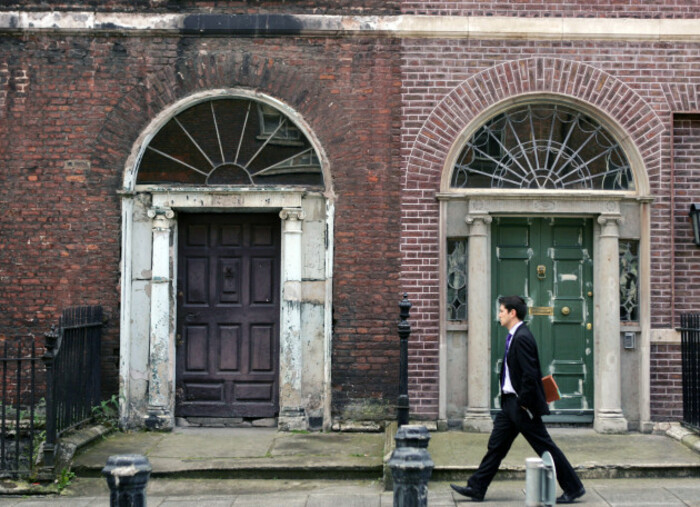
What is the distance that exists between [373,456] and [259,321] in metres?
2.35

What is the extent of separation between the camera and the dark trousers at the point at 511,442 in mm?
7172

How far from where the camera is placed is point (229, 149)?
406 inches

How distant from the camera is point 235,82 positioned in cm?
1021

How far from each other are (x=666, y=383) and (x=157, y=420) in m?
5.67

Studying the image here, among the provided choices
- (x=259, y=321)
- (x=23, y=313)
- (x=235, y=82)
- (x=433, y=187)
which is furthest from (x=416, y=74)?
(x=23, y=313)

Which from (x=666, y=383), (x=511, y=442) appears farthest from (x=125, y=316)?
(x=666, y=383)

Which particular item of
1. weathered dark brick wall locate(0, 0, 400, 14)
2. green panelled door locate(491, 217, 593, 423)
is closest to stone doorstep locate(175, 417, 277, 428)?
green panelled door locate(491, 217, 593, 423)

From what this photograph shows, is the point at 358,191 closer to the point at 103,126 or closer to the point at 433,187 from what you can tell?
the point at 433,187

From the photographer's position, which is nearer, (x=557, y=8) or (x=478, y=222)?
(x=478, y=222)

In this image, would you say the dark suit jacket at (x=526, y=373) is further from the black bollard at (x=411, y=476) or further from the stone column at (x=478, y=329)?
the stone column at (x=478, y=329)

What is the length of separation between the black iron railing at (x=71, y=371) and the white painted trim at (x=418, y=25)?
3221mm

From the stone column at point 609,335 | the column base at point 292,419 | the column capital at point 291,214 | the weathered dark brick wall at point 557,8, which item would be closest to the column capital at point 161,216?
the column capital at point 291,214

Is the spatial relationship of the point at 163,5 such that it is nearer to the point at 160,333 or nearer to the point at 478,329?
the point at 160,333

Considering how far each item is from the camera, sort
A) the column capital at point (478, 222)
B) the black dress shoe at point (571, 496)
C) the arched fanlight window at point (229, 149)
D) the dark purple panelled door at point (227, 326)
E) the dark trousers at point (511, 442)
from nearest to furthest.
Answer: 1. the dark trousers at point (511, 442)
2. the black dress shoe at point (571, 496)
3. the column capital at point (478, 222)
4. the arched fanlight window at point (229, 149)
5. the dark purple panelled door at point (227, 326)
